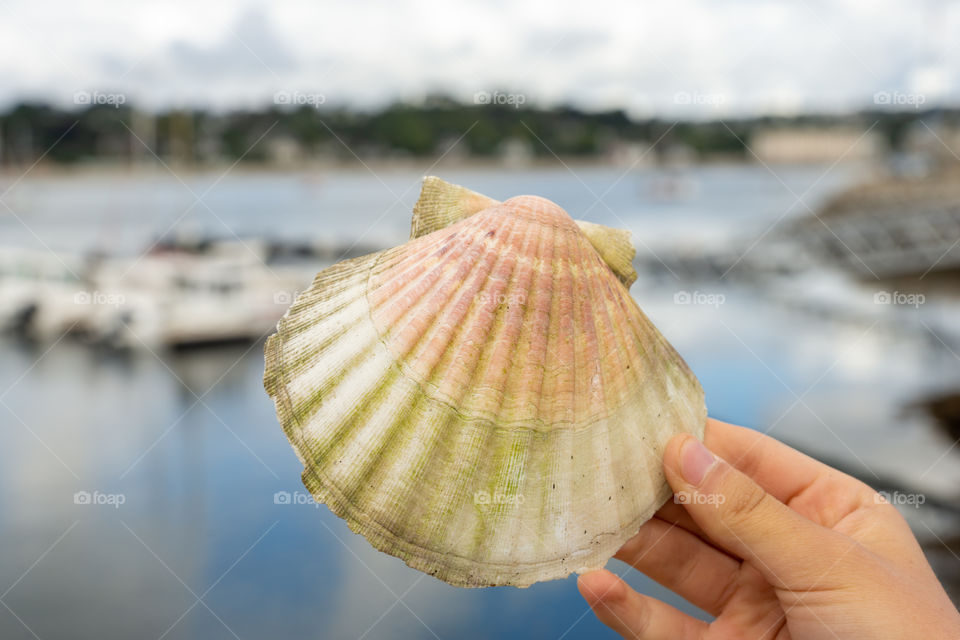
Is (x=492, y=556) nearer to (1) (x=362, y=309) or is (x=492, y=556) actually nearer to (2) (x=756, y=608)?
(1) (x=362, y=309)

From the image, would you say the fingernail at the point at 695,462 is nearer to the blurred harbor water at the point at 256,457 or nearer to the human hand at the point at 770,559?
the human hand at the point at 770,559

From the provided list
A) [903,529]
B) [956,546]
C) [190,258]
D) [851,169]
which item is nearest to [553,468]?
[903,529]

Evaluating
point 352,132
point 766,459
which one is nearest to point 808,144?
point 352,132

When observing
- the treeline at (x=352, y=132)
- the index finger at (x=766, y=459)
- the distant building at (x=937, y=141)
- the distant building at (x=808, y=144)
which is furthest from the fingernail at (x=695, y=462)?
the distant building at (x=808, y=144)

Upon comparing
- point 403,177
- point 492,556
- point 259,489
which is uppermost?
point 403,177

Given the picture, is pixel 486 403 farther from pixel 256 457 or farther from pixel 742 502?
pixel 256 457

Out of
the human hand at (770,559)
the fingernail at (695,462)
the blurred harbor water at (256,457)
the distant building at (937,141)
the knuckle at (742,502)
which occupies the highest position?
the distant building at (937,141)
